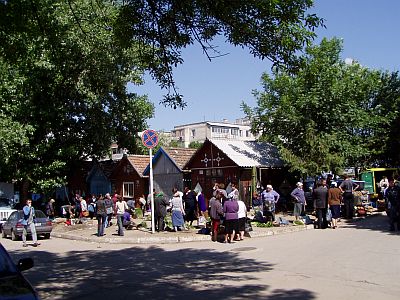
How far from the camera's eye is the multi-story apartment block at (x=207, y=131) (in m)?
120

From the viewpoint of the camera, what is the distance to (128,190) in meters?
33.8

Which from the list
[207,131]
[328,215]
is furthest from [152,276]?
[207,131]

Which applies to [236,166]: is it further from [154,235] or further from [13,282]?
[13,282]

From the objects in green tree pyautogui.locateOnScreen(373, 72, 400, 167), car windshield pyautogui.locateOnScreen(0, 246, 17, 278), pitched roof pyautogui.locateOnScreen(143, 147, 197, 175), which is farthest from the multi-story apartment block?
car windshield pyautogui.locateOnScreen(0, 246, 17, 278)

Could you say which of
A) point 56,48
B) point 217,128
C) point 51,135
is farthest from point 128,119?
point 217,128

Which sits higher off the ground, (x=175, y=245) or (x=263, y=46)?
(x=263, y=46)

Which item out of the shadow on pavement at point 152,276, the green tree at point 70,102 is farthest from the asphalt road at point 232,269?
the green tree at point 70,102

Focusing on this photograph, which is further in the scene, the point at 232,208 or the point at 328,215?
the point at 328,215

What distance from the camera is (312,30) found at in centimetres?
895

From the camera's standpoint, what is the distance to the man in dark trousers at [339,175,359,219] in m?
20.8

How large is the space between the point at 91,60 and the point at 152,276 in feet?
64.1

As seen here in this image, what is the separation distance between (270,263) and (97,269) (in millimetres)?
4138

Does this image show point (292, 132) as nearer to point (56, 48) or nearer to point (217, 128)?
point (56, 48)

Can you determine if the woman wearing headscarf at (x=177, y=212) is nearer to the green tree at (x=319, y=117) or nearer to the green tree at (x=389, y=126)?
the green tree at (x=319, y=117)
